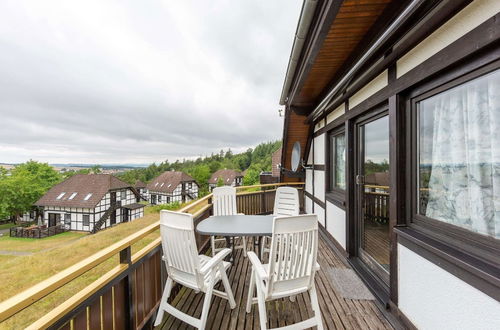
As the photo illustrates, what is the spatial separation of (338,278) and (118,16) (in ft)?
24.9

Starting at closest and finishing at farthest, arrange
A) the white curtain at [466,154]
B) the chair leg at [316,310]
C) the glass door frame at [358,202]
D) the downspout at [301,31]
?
the white curtain at [466,154] < the chair leg at [316,310] < the downspout at [301,31] < the glass door frame at [358,202]

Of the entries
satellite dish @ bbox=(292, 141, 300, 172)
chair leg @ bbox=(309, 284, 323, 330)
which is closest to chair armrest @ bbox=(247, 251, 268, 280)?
chair leg @ bbox=(309, 284, 323, 330)

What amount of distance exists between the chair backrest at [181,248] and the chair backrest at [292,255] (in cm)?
58

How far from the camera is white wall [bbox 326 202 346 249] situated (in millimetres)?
3268

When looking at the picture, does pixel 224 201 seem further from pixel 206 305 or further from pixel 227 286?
pixel 206 305

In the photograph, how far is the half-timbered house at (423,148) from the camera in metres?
1.15

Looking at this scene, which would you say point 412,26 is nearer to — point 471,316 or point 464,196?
point 464,196

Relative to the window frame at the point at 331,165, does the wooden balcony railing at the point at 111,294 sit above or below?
below

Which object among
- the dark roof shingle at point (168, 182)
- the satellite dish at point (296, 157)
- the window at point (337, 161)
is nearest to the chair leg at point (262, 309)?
the window at point (337, 161)

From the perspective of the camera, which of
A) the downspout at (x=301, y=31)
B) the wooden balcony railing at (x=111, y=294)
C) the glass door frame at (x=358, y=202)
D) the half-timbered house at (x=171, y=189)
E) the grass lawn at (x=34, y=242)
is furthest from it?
the half-timbered house at (x=171, y=189)

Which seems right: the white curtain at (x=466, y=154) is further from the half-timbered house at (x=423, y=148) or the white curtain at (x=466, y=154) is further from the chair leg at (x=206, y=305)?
the chair leg at (x=206, y=305)

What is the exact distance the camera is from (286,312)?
6.58 ft

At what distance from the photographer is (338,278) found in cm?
261

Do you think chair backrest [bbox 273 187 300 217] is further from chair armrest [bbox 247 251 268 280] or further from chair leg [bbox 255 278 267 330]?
chair leg [bbox 255 278 267 330]
